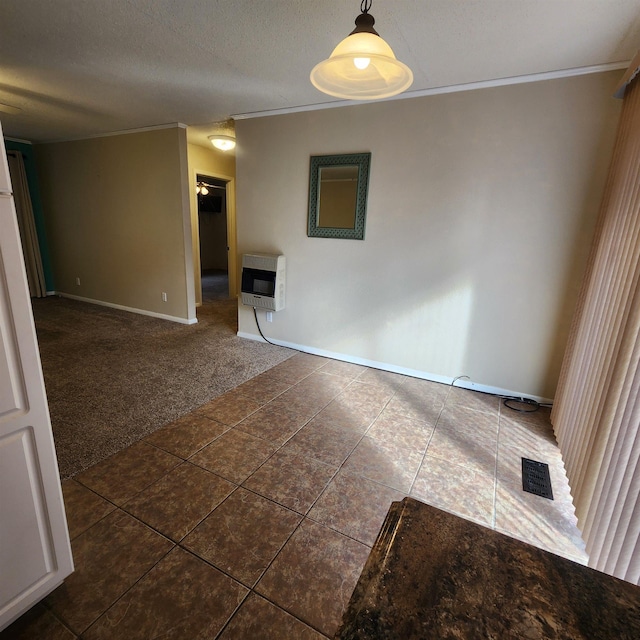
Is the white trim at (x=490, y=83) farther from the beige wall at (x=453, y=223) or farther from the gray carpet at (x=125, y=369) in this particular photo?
the gray carpet at (x=125, y=369)

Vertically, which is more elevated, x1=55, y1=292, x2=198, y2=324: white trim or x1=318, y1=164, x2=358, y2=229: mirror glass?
x1=318, y1=164, x2=358, y2=229: mirror glass

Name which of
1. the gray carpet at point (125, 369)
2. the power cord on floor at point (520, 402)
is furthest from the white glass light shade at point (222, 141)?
the power cord on floor at point (520, 402)

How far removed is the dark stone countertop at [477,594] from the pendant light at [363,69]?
1.51m

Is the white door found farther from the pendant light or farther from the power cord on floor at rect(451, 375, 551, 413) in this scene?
the power cord on floor at rect(451, 375, 551, 413)

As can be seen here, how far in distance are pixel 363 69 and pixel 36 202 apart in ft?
21.7

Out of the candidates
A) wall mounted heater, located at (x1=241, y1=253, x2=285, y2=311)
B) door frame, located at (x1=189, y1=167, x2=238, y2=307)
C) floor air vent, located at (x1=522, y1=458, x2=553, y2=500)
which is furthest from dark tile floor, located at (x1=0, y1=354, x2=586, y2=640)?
door frame, located at (x1=189, y1=167, x2=238, y2=307)

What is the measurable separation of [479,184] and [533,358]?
151 cm

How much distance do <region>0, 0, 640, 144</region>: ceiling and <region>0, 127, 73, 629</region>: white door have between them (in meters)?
1.70

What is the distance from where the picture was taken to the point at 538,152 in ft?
8.19

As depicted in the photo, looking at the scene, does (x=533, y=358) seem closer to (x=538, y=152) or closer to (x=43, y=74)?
(x=538, y=152)

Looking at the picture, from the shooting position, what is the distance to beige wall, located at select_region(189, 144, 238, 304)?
5039mm

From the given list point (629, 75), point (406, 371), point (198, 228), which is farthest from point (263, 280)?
point (629, 75)

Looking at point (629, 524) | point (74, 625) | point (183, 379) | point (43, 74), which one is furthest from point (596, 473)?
point (43, 74)

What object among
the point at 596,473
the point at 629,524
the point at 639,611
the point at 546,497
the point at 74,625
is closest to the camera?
the point at 639,611
